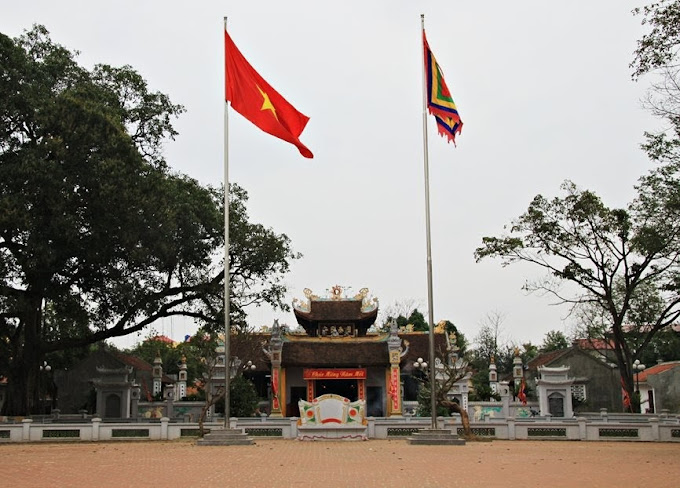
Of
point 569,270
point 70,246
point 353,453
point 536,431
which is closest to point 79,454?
point 353,453

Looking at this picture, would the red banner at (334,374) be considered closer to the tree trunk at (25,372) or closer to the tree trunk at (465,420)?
the tree trunk at (25,372)

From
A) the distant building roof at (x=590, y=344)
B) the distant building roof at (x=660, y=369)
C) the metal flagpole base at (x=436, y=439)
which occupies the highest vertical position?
the distant building roof at (x=590, y=344)

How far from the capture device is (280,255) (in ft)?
104

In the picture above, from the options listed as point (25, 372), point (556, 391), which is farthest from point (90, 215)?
point (556, 391)

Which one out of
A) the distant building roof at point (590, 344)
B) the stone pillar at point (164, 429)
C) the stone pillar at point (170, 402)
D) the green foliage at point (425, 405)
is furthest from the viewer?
the distant building roof at point (590, 344)

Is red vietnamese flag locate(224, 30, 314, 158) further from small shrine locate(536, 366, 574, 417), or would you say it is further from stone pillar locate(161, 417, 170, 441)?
small shrine locate(536, 366, 574, 417)

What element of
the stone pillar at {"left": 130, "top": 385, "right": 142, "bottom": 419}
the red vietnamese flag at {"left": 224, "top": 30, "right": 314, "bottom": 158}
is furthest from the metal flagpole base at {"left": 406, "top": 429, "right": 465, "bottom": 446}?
the stone pillar at {"left": 130, "top": 385, "right": 142, "bottom": 419}

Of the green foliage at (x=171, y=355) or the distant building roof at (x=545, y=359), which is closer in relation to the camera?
the distant building roof at (x=545, y=359)

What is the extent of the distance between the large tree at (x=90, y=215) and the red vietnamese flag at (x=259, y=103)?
6403mm

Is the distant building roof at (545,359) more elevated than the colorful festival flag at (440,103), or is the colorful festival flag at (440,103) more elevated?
the colorful festival flag at (440,103)

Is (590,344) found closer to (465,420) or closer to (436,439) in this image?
(465,420)

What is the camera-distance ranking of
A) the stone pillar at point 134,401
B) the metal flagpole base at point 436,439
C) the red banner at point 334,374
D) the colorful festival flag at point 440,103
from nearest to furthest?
1. the metal flagpole base at point 436,439
2. the colorful festival flag at point 440,103
3. the stone pillar at point 134,401
4. the red banner at point 334,374

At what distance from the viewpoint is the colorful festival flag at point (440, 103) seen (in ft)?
71.7

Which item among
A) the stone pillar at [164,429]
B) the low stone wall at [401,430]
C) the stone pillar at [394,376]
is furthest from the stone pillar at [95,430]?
the stone pillar at [394,376]
